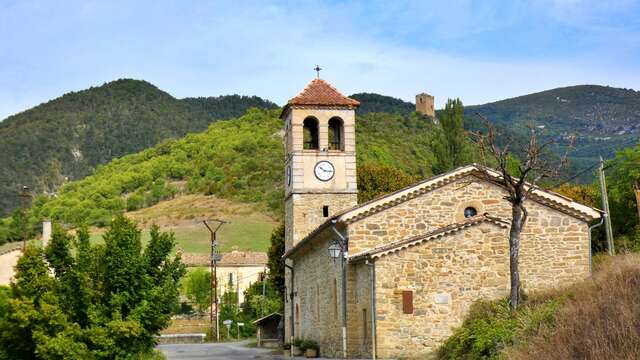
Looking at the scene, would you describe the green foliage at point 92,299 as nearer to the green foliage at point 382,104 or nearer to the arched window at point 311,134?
the arched window at point 311,134

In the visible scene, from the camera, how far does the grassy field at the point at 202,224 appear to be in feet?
343

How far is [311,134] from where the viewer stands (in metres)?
41.9

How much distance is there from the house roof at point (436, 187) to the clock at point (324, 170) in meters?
9.77

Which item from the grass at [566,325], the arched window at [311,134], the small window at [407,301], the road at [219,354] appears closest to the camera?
the grass at [566,325]

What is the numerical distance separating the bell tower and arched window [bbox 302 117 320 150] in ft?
0.96

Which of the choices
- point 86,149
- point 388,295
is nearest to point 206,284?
point 388,295

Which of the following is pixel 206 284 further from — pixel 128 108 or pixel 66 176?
pixel 128 108

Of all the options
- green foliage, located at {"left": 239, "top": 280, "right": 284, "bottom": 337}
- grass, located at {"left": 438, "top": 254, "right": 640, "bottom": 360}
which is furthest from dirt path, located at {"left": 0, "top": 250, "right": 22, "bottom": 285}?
grass, located at {"left": 438, "top": 254, "right": 640, "bottom": 360}

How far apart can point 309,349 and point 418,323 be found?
9778 mm

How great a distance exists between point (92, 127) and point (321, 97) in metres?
133

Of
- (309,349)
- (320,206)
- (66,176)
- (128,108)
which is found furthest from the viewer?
(128,108)

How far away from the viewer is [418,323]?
26.1 meters

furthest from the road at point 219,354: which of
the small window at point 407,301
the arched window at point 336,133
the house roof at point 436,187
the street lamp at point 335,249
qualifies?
the small window at point 407,301

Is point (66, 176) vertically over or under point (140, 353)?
over
